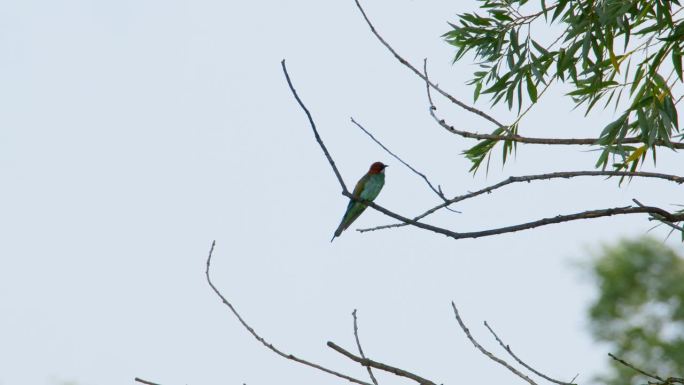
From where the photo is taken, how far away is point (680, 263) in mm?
19766

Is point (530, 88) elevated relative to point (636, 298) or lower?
lower

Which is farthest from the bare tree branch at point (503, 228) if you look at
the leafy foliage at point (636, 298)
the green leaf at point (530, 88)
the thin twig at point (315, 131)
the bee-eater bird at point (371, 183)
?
the leafy foliage at point (636, 298)

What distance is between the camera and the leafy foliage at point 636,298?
18406mm

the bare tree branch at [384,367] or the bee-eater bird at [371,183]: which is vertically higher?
the bee-eater bird at [371,183]

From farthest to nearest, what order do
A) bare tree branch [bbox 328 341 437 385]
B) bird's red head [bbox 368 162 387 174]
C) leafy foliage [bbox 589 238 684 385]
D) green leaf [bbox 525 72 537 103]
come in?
leafy foliage [bbox 589 238 684 385], bird's red head [bbox 368 162 387 174], green leaf [bbox 525 72 537 103], bare tree branch [bbox 328 341 437 385]

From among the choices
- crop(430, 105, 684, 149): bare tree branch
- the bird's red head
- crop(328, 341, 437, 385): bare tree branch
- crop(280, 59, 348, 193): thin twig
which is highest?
the bird's red head

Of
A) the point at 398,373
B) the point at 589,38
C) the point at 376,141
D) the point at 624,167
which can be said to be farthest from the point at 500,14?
the point at 398,373

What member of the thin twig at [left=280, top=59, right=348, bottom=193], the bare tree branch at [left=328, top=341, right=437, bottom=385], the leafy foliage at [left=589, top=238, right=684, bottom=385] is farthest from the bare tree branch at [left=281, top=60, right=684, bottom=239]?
the leafy foliage at [left=589, top=238, right=684, bottom=385]

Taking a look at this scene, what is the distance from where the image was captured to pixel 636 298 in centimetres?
1956

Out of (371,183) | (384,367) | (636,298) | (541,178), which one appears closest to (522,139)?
(541,178)

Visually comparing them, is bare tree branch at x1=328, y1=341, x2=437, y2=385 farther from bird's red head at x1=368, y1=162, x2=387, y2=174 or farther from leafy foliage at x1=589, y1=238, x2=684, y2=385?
leafy foliage at x1=589, y1=238, x2=684, y2=385

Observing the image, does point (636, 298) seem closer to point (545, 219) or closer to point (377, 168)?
point (377, 168)

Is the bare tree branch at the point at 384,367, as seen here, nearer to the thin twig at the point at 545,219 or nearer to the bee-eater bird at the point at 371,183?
the thin twig at the point at 545,219

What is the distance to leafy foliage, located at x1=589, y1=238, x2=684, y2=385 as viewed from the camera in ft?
60.4
